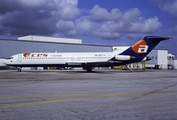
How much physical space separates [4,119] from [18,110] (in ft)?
4.33

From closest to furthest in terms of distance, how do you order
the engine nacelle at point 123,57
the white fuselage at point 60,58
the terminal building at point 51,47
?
the engine nacelle at point 123,57
the white fuselage at point 60,58
the terminal building at point 51,47

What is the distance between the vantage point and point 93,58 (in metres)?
45.3

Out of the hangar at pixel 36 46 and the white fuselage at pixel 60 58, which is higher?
the hangar at pixel 36 46

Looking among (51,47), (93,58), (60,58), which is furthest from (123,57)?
(51,47)

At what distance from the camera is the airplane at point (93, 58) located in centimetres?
4291

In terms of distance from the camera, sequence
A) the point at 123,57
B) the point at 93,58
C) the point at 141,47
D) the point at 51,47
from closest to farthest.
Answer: the point at 123,57 → the point at 141,47 → the point at 93,58 → the point at 51,47

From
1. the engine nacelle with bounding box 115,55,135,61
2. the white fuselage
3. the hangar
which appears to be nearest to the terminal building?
the hangar

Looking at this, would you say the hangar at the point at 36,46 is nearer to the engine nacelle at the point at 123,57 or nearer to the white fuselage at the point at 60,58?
the white fuselage at the point at 60,58

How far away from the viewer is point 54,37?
3511 inches

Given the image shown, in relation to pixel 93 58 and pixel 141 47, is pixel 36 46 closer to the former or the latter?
pixel 93 58

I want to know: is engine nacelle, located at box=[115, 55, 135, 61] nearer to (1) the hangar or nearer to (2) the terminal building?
(2) the terminal building

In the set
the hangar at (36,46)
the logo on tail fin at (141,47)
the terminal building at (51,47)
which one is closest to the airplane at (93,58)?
the logo on tail fin at (141,47)

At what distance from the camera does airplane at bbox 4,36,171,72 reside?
141 ft

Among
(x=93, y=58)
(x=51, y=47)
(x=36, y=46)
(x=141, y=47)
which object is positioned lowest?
(x=93, y=58)
